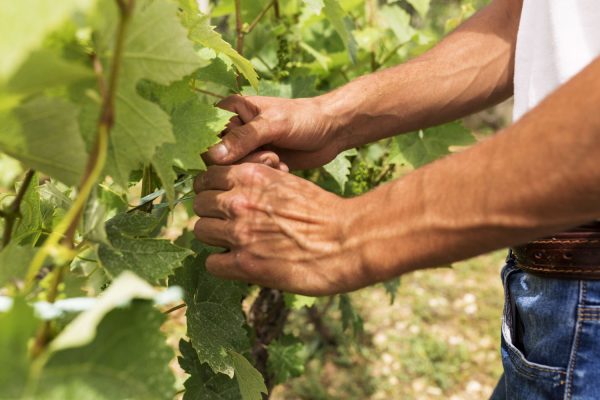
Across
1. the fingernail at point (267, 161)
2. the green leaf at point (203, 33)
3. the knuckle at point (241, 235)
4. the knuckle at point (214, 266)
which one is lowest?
the knuckle at point (214, 266)

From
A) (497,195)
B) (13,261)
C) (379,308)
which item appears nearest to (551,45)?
(497,195)

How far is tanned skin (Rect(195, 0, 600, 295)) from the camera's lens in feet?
3.01

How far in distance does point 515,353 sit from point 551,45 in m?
0.61

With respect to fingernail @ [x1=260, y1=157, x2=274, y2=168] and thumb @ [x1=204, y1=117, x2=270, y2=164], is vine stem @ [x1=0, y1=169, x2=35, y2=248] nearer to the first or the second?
thumb @ [x1=204, y1=117, x2=270, y2=164]

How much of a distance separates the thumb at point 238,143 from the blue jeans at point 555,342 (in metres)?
0.61

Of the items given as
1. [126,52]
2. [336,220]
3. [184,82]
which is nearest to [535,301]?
[336,220]

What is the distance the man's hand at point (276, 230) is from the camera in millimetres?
1122

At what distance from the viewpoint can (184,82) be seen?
112cm

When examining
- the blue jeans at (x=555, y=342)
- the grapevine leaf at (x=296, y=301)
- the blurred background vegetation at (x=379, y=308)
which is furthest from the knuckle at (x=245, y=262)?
the grapevine leaf at (x=296, y=301)

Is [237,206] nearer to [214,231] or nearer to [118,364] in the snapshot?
[214,231]

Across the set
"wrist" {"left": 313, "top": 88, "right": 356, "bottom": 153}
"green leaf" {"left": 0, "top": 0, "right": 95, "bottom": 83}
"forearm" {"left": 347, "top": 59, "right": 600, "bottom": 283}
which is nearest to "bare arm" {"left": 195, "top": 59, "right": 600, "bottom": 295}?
"forearm" {"left": 347, "top": 59, "right": 600, "bottom": 283}

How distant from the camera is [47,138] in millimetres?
810

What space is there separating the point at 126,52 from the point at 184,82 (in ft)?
0.94

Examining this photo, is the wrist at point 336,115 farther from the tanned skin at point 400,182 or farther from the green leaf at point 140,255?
the green leaf at point 140,255
